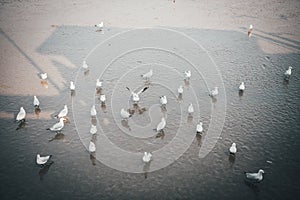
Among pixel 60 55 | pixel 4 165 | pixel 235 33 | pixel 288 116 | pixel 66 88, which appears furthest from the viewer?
pixel 235 33

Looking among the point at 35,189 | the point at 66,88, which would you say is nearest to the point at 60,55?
the point at 66,88

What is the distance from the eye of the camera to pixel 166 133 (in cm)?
1747

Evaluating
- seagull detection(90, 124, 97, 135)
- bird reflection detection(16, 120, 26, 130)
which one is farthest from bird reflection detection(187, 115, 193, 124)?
bird reflection detection(16, 120, 26, 130)

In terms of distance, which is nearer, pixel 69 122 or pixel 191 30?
pixel 69 122

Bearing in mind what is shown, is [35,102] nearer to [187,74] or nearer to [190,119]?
[190,119]

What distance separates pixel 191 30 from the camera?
100.0ft

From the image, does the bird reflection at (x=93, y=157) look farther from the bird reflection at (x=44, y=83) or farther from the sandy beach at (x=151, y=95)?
the bird reflection at (x=44, y=83)

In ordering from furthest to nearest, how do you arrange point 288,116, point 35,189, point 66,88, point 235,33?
point 235,33
point 66,88
point 288,116
point 35,189

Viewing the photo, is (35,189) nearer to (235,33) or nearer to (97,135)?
(97,135)

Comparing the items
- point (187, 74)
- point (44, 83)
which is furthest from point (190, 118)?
point (44, 83)

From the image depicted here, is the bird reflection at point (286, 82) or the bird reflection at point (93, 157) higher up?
the bird reflection at point (286, 82)

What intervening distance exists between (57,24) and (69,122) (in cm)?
1661

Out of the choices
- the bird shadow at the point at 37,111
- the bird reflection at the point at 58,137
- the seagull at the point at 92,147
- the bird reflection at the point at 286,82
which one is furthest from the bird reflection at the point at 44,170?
the bird reflection at the point at 286,82

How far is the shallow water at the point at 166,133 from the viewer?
1413 cm
